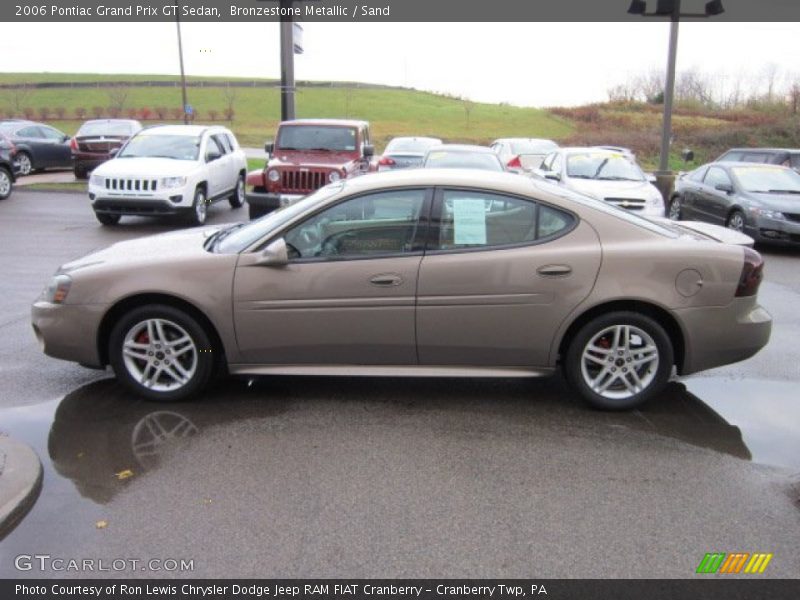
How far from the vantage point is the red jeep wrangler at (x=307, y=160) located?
12664 mm

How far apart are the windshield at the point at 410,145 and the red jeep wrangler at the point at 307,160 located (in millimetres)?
7544

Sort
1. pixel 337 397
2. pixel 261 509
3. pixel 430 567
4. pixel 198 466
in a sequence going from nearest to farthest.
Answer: pixel 430 567 → pixel 261 509 → pixel 198 466 → pixel 337 397

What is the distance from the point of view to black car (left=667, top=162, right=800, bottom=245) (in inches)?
480

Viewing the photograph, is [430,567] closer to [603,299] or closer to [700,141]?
[603,299]

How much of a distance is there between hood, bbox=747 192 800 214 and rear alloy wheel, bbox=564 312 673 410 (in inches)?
346

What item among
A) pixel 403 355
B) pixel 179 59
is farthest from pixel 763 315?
pixel 179 59

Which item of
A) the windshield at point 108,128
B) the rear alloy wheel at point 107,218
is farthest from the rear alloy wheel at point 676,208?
the windshield at point 108,128

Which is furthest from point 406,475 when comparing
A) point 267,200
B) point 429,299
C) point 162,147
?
point 162,147

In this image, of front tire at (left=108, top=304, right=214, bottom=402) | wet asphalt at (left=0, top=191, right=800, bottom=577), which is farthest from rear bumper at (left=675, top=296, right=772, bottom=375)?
front tire at (left=108, top=304, right=214, bottom=402)

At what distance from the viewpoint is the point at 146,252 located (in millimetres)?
5270

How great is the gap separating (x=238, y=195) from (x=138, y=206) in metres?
3.74

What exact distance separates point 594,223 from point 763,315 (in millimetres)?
1364

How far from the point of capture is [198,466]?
163 inches

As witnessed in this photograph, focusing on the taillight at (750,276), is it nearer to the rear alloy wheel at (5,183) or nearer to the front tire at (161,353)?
the front tire at (161,353)
